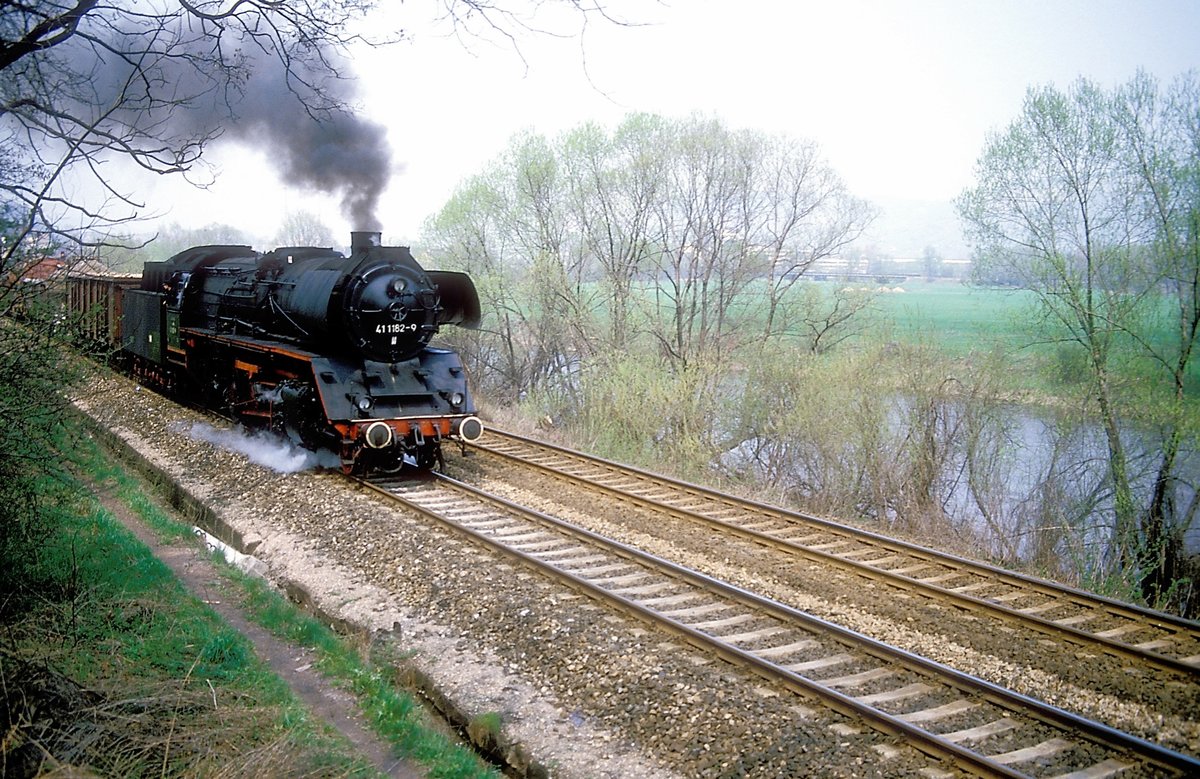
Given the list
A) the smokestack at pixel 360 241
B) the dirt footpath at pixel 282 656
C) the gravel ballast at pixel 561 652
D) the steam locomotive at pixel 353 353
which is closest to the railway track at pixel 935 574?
the gravel ballast at pixel 561 652

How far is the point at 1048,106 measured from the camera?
1450 cm

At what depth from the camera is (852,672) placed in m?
5.93

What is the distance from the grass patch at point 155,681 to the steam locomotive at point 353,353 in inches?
125

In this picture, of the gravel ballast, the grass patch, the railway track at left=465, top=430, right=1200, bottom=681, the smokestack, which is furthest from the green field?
the grass patch

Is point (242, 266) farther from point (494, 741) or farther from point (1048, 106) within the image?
point (1048, 106)

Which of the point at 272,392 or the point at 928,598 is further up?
the point at 272,392

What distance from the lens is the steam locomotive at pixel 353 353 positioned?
10.7m

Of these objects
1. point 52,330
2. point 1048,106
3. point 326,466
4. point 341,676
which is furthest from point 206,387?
point 1048,106

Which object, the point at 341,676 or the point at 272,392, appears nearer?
the point at 341,676

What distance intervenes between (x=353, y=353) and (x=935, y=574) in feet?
24.7

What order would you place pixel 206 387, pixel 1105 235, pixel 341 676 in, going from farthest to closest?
pixel 206 387
pixel 1105 235
pixel 341 676

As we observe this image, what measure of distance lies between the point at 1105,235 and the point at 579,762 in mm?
13459

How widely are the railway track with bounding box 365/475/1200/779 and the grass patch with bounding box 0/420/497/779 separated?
2047mm

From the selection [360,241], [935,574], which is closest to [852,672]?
[935,574]
